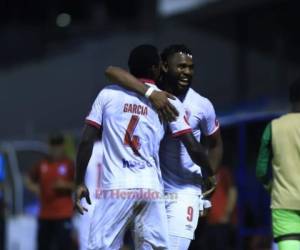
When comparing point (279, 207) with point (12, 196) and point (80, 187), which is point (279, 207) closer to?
point (80, 187)

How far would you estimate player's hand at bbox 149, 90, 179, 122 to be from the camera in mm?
7297

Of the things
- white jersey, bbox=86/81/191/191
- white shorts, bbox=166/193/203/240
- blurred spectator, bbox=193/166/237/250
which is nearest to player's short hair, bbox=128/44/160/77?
white jersey, bbox=86/81/191/191

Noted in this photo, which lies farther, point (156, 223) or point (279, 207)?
point (279, 207)

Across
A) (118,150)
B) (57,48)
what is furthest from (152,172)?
(57,48)

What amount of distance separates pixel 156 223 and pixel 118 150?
567 mm

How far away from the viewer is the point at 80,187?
24.5 feet

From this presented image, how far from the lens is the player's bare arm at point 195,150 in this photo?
7.45 m

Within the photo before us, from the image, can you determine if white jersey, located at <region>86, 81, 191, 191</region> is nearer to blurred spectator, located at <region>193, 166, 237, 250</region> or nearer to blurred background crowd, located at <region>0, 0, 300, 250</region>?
blurred spectator, located at <region>193, 166, 237, 250</region>

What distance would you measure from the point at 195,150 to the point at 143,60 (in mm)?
724

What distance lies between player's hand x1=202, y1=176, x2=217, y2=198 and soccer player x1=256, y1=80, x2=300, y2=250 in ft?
1.90

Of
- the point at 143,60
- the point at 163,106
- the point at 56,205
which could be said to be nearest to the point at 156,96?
the point at 163,106

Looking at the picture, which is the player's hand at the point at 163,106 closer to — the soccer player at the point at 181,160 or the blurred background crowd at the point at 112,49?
the soccer player at the point at 181,160

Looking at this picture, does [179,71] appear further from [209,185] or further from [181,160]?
[209,185]

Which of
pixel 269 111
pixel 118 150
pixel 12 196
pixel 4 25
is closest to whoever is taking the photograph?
pixel 118 150
